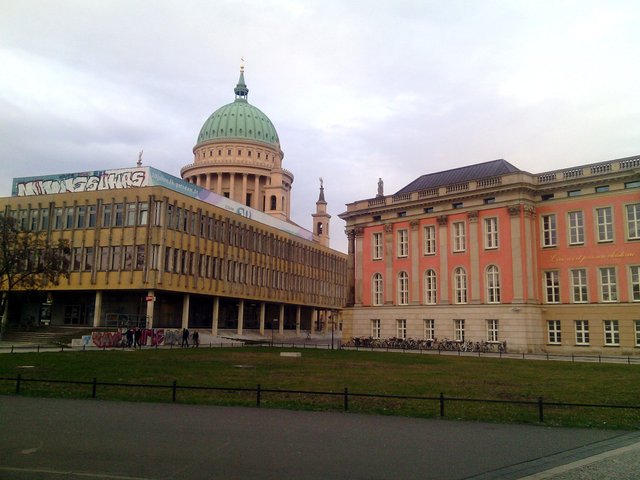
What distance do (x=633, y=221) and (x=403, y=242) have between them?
82.1ft

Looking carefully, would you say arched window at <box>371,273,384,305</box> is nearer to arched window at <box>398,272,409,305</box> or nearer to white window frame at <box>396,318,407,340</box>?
arched window at <box>398,272,409,305</box>

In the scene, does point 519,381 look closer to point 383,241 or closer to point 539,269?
point 539,269

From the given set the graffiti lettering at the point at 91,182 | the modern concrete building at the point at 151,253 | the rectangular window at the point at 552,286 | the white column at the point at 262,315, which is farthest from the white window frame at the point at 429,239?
the white column at the point at 262,315

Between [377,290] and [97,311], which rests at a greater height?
[377,290]

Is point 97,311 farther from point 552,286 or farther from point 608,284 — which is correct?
point 608,284

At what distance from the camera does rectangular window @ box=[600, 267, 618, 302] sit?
53.4 m

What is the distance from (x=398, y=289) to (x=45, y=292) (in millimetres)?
43743

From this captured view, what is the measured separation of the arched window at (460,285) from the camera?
62.8m

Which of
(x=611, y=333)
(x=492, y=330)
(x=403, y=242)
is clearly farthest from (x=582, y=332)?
(x=403, y=242)

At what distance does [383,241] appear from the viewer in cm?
7088

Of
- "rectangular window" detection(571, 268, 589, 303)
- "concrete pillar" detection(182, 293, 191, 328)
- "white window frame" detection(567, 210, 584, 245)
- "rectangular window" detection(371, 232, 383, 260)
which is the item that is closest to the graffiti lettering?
"concrete pillar" detection(182, 293, 191, 328)

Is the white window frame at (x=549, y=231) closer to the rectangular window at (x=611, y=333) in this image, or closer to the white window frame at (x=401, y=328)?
the rectangular window at (x=611, y=333)

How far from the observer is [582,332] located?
180ft

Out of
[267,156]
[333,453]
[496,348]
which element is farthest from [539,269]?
[267,156]
